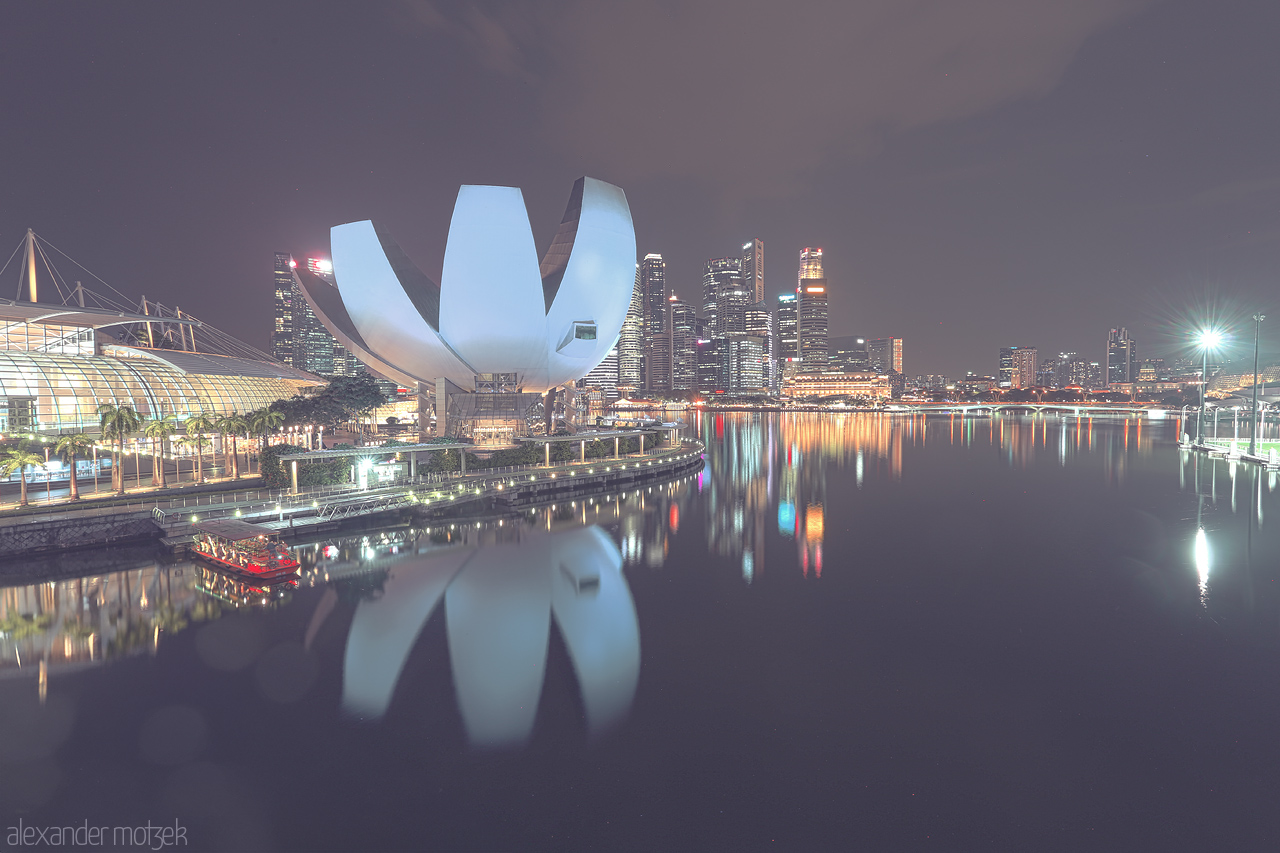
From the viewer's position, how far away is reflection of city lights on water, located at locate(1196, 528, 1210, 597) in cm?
1476

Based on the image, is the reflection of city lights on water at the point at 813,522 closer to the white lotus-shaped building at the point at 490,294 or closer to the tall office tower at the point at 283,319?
the white lotus-shaped building at the point at 490,294

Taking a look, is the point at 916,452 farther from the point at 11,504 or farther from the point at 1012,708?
the point at 11,504

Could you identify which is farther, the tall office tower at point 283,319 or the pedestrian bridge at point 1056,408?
the tall office tower at point 283,319

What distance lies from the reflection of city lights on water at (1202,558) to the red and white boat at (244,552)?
22.7 metres

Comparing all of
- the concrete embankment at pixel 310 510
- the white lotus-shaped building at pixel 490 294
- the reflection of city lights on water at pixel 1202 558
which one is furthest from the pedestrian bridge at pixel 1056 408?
the concrete embankment at pixel 310 510

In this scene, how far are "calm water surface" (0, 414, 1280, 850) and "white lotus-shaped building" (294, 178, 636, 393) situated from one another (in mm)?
13687

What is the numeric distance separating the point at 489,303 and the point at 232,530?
15.8 meters

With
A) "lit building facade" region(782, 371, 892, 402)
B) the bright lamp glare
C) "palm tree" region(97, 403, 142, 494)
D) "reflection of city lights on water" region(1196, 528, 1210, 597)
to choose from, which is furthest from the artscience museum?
"lit building facade" region(782, 371, 892, 402)

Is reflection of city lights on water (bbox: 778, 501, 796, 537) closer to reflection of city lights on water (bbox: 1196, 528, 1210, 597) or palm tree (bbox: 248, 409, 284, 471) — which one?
reflection of city lights on water (bbox: 1196, 528, 1210, 597)

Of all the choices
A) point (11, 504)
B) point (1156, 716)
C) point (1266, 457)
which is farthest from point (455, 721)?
point (1266, 457)

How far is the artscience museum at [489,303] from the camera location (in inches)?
1088

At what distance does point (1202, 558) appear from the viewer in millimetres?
16859

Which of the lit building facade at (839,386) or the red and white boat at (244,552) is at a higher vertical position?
the lit building facade at (839,386)

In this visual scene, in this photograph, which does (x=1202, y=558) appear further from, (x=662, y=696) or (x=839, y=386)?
(x=839, y=386)
